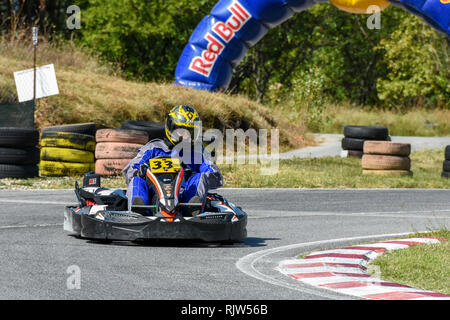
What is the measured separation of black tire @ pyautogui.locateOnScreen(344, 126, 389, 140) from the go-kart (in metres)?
11.8

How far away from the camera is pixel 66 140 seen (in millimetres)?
15328

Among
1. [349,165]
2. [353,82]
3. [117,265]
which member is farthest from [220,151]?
[353,82]

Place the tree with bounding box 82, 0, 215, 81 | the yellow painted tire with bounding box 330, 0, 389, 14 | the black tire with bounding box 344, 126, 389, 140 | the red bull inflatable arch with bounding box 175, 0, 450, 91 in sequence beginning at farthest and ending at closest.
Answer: the tree with bounding box 82, 0, 215, 81 < the red bull inflatable arch with bounding box 175, 0, 450, 91 < the yellow painted tire with bounding box 330, 0, 389, 14 < the black tire with bounding box 344, 126, 389, 140

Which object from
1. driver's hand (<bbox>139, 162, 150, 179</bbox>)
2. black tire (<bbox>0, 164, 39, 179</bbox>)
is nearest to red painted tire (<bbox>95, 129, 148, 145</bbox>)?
black tire (<bbox>0, 164, 39, 179</bbox>)

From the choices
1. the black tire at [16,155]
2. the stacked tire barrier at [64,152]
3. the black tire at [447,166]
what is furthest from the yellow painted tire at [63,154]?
the black tire at [447,166]

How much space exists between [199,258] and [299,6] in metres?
15.3

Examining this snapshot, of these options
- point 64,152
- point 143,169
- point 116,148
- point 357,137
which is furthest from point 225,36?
point 143,169

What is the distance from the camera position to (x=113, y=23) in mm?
32031

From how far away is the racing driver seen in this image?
866 cm

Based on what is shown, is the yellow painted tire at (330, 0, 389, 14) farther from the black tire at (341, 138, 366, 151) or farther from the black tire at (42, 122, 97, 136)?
the black tire at (42, 122, 97, 136)

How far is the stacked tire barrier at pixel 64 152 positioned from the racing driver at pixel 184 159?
6.65 metres

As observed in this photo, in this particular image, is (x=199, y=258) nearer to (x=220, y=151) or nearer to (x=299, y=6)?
(x=220, y=151)

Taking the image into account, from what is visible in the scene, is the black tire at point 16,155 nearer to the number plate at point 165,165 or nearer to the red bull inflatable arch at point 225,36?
the number plate at point 165,165

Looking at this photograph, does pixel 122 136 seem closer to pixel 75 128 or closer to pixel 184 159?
pixel 75 128
